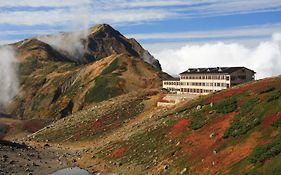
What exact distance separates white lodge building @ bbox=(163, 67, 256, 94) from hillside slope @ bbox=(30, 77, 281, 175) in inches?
1588

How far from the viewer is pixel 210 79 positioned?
160 meters

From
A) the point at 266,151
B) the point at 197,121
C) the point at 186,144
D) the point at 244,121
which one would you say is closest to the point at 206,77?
the point at 197,121

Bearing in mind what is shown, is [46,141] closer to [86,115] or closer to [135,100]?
[86,115]

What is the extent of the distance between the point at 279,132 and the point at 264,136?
3.54m

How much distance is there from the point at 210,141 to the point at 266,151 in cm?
1907

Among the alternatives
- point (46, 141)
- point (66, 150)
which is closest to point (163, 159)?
point (66, 150)

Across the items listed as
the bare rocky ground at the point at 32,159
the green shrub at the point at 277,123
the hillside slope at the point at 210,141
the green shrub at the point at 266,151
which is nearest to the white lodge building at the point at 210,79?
the hillside slope at the point at 210,141

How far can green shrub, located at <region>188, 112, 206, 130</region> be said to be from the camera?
86494 millimetres

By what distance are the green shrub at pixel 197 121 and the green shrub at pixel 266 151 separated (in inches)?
1038

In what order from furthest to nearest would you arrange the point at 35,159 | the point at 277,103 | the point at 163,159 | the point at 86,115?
the point at 86,115 < the point at 35,159 < the point at 163,159 < the point at 277,103

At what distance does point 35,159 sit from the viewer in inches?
4412

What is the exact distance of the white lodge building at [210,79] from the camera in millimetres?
150250

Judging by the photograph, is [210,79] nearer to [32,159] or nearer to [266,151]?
[32,159]

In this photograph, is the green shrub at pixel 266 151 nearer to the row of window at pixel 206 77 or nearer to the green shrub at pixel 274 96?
the green shrub at pixel 274 96
